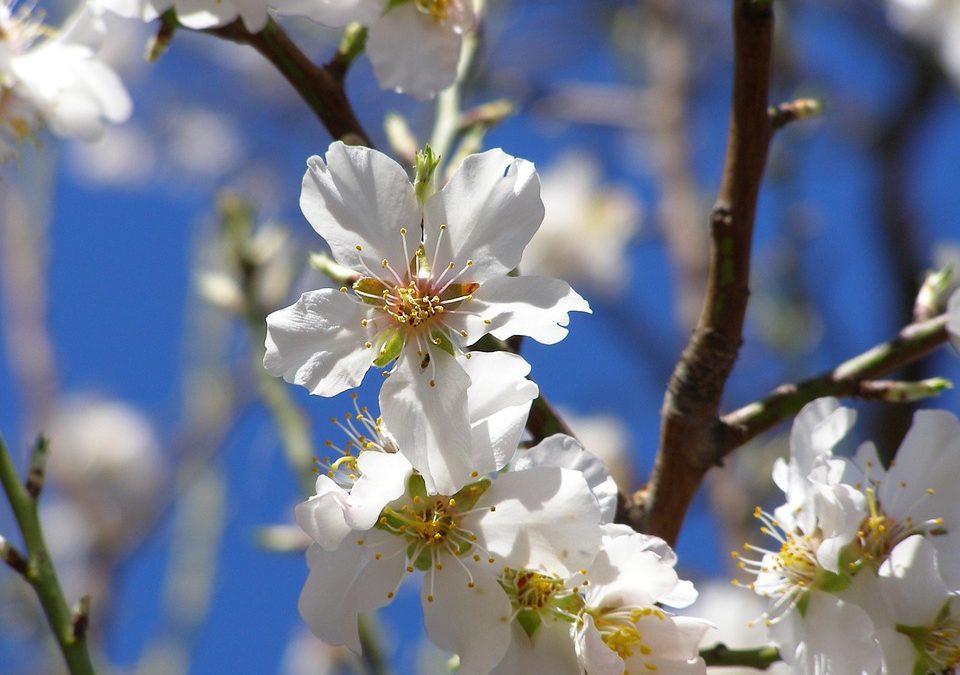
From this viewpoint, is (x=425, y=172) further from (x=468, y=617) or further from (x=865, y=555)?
(x=865, y=555)

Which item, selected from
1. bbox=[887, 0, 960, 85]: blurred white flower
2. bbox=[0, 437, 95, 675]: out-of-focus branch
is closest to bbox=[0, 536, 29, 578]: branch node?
bbox=[0, 437, 95, 675]: out-of-focus branch

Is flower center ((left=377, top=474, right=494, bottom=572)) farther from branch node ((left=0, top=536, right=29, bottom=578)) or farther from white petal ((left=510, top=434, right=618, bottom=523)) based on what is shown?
branch node ((left=0, top=536, right=29, bottom=578))

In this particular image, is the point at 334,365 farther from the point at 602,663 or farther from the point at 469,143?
the point at 469,143

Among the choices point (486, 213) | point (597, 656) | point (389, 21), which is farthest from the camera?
point (389, 21)

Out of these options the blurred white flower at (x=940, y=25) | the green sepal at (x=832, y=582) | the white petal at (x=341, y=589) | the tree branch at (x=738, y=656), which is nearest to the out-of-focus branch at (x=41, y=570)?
the white petal at (x=341, y=589)

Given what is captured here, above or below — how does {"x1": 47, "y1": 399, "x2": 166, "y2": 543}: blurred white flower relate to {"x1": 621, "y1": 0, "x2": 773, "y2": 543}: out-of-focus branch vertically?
below

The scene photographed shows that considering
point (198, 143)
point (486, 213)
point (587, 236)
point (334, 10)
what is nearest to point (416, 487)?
point (486, 213)

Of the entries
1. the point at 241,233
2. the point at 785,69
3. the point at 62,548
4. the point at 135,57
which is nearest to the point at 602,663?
the point at 241,233
